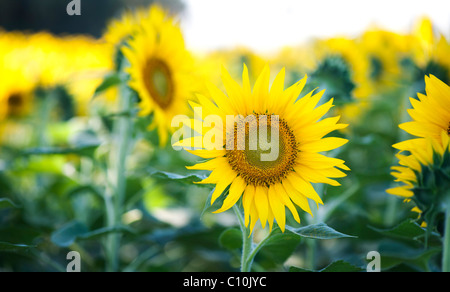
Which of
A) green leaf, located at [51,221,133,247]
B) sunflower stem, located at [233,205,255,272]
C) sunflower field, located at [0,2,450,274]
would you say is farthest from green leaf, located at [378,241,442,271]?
green leaf, located at [51,221,133,247]

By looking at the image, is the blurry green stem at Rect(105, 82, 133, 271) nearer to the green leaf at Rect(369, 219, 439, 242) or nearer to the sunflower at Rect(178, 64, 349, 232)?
the sunflower at Rect(178, 64, 349, 232)

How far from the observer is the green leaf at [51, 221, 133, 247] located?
88 centimetres

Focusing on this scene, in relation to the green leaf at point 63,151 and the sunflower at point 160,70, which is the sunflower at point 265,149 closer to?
the sunflower at point 160,70

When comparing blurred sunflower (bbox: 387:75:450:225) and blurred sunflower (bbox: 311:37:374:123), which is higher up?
blurred sunflower (bbox: 311:37:374:123)

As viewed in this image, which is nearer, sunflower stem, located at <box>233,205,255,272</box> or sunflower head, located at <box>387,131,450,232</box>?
sunflower head, located at <box>387,131,450,232</box>

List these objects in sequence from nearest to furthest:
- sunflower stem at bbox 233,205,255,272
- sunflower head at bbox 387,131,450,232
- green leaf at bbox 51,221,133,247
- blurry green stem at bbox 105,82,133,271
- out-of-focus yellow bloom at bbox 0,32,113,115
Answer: sunflower head at bbox 387,131,450,232
sunflower stem at bbox 233,205,255,272
green leaf at bbox 51,221,133,247
blurry green stem at bbox 105,82,133,271
out-of-focus yellow bloom at bbox 0,32,113,115

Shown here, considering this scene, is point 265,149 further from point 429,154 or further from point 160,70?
point 160,70

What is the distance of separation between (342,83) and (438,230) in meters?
0.41

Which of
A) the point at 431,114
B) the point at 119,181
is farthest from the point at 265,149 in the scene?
the point at 119,181

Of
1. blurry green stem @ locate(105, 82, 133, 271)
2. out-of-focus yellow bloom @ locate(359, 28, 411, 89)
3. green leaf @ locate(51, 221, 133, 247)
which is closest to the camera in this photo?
green leaf @ locate(51, 221, 133, 247)

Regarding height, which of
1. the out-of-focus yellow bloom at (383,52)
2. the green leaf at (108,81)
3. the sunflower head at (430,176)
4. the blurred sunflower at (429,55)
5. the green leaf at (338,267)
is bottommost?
the green leaf at (338,267)

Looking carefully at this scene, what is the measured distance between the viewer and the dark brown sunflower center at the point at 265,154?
636 millimetres

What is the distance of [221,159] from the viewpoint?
24.7 inches

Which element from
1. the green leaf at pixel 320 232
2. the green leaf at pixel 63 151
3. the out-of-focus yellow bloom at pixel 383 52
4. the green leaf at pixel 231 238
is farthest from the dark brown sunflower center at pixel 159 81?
the out-of-focus yellow bloom at pixel 383 52
